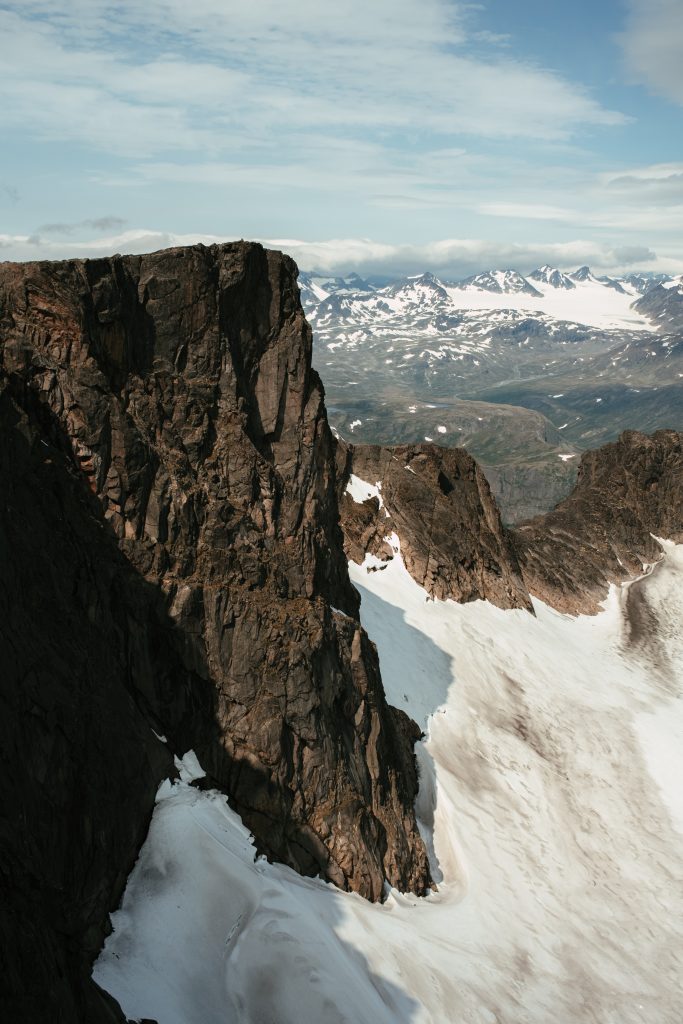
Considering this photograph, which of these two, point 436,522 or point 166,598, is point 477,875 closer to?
point 166,598

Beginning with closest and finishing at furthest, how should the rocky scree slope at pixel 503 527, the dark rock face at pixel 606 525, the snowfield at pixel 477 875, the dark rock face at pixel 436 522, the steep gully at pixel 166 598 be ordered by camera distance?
the steep gully at pixel 166 598 < the snowfield at pixel 477 875 < the dark rock face at pixel 436 522 < the rocky scree slope at pixel 503 527 < the dark rock face at pixel 606 525

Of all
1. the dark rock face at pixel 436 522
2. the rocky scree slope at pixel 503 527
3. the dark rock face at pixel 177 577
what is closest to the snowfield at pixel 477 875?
the dark rock face at pixel 177 577

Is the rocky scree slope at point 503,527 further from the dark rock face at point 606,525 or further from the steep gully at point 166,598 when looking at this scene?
the steep gully at point 166,598

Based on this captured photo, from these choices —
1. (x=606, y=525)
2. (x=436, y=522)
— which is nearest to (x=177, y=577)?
(x=436, y=522)

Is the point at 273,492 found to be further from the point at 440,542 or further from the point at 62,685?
the point at 440,542

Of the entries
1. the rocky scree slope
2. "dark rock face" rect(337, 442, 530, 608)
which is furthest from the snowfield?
the rocky scree slope

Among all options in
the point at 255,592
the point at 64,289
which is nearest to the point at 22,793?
the point at 255,592

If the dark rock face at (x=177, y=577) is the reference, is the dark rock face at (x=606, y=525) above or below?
below
